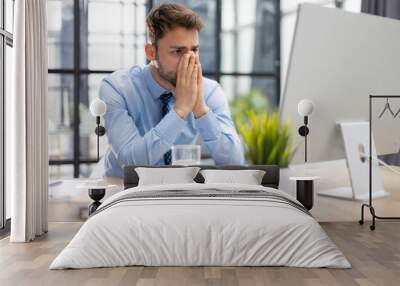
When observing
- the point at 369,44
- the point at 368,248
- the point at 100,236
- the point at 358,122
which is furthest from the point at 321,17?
the point at 100,236

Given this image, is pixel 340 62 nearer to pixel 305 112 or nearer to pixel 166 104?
pixel 305 112

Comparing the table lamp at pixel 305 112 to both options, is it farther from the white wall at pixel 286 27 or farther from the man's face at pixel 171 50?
the man's face at pixel 171 50

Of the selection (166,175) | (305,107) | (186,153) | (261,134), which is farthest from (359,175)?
(166,175)

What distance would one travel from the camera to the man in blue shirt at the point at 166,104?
6.50 meters

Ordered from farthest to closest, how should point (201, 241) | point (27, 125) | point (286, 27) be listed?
point (286, 27) < point (27, 125) < point (201, 241)

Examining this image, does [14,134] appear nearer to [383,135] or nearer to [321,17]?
[321,17]

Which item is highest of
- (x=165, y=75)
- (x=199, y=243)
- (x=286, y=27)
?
(x=286, y=27)

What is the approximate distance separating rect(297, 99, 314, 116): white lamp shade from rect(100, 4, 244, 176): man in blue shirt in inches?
31.4

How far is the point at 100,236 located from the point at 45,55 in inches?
85.1

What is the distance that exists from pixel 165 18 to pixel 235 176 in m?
1.81

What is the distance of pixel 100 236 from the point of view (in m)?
4.28

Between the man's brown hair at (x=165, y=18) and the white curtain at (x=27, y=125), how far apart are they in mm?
1263

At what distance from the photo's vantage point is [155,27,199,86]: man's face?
652 cm

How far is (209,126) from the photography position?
6.58 meters
